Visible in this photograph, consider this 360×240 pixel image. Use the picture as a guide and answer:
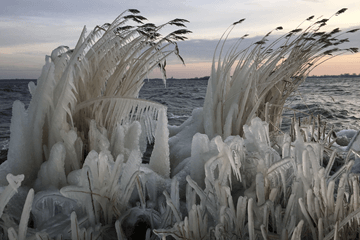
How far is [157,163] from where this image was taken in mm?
1186

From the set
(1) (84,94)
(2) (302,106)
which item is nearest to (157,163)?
(1) (84,94)

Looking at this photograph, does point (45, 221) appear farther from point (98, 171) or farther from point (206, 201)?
point (206, 201)

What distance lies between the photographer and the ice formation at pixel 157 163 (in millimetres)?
722

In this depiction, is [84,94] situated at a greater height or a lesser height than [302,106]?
greater

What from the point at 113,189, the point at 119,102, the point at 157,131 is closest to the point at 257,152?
the point at 157,131

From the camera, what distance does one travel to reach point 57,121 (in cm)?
110

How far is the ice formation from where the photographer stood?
2.37 feet

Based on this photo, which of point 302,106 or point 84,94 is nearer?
point 84,94

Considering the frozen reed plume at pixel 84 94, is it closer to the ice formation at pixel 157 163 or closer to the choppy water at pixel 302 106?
the ice formation at pixel 157 163

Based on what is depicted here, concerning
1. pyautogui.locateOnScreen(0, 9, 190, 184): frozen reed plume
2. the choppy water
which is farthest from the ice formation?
the choppy water

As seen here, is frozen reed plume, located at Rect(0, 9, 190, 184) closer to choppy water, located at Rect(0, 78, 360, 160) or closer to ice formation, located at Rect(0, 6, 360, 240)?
ice formation, located at Rect(0, 6, 360, 240)

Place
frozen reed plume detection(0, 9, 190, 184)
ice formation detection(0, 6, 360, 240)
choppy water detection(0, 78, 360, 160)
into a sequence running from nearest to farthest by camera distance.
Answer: ice formation detection(0, 6, 360, 240)
frozen reed plume detection(0, 9, 190, 184)
choppy water detection(0, 78, 360, 160)

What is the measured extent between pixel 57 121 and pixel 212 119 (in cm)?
81

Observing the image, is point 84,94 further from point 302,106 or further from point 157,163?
point 302,106
